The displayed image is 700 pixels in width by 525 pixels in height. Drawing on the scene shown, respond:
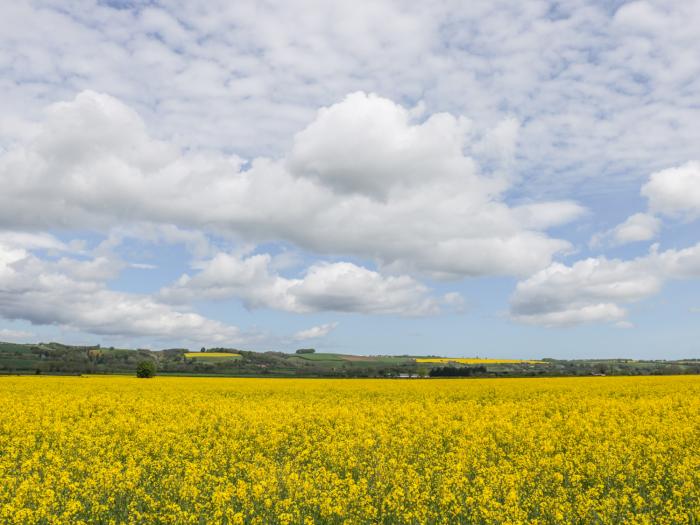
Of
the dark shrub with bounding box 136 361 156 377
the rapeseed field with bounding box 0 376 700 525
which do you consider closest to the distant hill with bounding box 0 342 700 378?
the dark shrub with bounding box 136 361 156 377

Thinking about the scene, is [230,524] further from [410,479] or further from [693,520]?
[693,520]

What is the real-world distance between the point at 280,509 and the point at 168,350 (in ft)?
399

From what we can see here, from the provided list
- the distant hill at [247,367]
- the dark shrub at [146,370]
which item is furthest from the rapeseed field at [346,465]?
the distant hill at [247,367]

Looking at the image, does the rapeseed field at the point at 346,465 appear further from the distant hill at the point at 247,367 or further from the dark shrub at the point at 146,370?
the distant hill at the point at 247,367

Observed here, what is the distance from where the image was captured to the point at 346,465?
489 inches

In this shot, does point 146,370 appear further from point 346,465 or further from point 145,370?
point 346,465

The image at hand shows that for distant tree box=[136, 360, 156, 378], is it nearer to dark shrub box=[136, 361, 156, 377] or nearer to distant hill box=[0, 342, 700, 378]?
dark shrub box=[136, 361, 156, 377]

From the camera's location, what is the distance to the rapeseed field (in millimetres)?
8781

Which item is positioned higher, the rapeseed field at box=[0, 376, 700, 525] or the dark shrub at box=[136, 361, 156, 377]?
the rapeseed field at box=[0, 376, 700, 525]

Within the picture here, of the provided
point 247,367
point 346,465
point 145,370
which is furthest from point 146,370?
point 346,465

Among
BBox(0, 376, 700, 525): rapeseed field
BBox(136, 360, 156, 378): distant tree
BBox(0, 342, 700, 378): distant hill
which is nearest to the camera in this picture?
BBox(0, 376, 700, 525): rapeseed field

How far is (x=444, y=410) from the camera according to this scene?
2117cm

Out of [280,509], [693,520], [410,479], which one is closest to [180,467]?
[280,509]

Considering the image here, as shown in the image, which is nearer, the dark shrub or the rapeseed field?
the rapeseed field
